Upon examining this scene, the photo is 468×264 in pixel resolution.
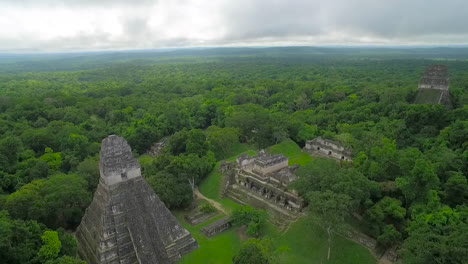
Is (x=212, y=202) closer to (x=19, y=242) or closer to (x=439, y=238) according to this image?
(x=19, y=242)

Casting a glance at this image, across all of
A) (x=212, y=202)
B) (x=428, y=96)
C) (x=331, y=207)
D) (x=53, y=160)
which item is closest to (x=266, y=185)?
(x=212, y=202)

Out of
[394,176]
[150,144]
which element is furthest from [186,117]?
[394,176]

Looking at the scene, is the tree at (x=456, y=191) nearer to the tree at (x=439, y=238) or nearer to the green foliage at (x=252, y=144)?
the green foliage at (x=252, y=144)

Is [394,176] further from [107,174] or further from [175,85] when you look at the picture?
[175,85]

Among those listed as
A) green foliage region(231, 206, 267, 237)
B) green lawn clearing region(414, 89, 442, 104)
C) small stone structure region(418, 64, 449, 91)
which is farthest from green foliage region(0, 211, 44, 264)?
small stone structure region(418, 64, 449, 91)

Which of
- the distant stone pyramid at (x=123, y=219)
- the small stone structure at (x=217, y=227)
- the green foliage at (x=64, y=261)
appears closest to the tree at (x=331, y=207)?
the small stone structure at (x=217, y=227)

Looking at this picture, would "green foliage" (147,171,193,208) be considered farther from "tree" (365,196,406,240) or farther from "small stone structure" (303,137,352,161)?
"small stone structure" (303,137,352,161)
